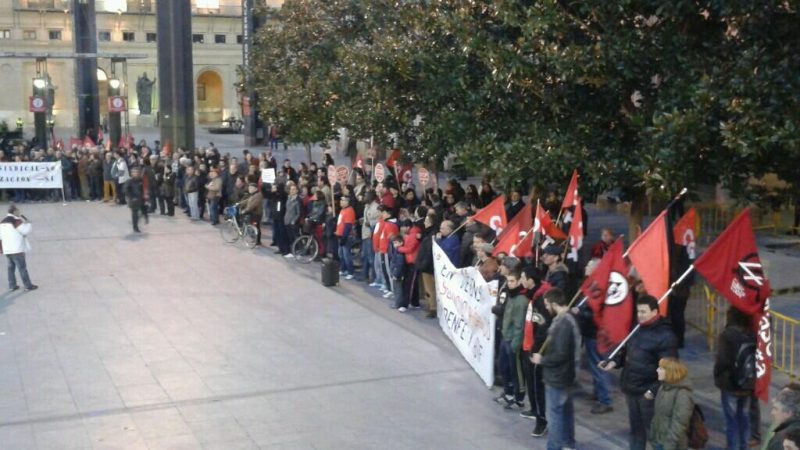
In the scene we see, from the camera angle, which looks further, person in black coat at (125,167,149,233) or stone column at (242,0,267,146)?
stone column at (242,0,267,146)

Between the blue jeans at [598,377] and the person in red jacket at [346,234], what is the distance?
7340 millimetres

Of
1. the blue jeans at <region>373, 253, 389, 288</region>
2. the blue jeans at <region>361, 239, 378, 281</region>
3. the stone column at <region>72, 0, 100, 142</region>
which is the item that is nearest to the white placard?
the blue jeans at <region>361, 239, 378, 281</region>

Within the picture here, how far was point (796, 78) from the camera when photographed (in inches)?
413

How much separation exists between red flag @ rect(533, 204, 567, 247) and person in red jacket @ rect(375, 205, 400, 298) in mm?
3566

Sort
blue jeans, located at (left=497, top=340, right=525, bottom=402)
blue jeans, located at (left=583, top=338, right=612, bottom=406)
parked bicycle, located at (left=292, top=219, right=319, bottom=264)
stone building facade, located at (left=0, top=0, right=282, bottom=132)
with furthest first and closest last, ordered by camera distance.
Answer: stone building facade, located at (left=0, top=0, right=282, bottom=132), parked bicycle, located at (left=292, top=219, right=319, bottom=264), blue jeans, located at (left=583, top=338, right=612, bottom=406), blue jeans, located at (left=497, top=340, right=525, bottom=402)

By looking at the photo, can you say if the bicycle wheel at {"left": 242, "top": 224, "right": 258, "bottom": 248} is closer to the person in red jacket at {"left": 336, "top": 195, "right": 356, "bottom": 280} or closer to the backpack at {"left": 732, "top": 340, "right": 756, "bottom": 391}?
the person in red jacket at {"left": 336, "top": 195, "right": 356, "bottom": 280}

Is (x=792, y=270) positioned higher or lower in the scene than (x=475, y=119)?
lower

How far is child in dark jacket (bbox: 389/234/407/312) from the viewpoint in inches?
579

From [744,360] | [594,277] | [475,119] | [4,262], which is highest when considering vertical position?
[475,119]

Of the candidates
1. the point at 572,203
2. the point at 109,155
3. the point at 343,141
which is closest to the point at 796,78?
the point at 572,203

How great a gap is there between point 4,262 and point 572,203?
39.4ft

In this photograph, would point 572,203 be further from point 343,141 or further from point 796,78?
point 343,141

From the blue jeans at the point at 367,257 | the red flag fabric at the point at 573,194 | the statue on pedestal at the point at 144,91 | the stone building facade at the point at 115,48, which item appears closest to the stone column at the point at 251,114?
the statue on pedestal at the point at 144,91

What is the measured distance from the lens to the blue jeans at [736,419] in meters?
8.76
